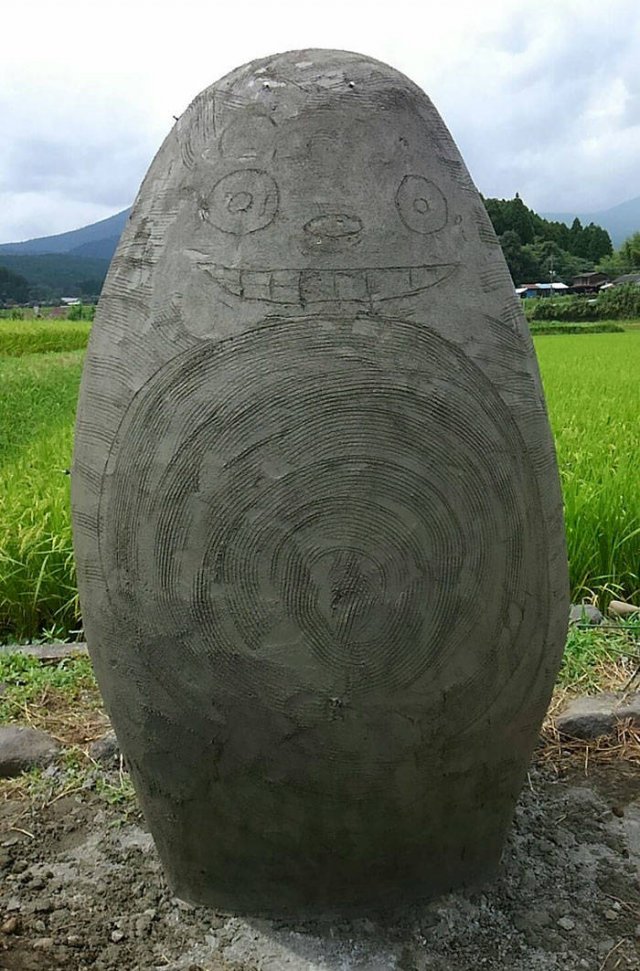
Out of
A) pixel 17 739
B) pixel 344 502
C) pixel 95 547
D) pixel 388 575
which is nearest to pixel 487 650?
pixel 388 575

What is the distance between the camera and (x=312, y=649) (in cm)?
171

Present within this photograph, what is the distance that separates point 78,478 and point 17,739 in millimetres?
1208

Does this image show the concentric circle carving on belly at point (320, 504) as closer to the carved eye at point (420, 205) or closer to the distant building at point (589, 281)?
the carved eye at point (420, 205)

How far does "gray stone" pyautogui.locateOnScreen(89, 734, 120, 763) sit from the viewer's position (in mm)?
2674

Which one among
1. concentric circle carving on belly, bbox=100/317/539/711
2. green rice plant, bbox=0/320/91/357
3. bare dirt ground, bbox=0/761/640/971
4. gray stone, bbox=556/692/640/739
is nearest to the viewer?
concentric circle carving on belly, bbox=100/317/539/711

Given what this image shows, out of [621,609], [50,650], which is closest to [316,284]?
[50,650]

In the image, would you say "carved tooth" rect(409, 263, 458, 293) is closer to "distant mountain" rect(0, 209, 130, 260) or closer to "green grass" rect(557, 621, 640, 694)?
"green grass" rect(557, 621, 640, 694)

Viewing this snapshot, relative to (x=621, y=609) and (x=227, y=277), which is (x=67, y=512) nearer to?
(x=621, y=609)

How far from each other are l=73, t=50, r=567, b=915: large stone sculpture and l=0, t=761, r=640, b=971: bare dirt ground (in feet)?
0.45

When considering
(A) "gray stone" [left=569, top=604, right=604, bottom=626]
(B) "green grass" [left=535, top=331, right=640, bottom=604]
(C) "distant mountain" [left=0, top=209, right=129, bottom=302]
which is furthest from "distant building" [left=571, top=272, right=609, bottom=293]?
(A) "gray stone" [left=569, top=604, right=604, bottom=626]

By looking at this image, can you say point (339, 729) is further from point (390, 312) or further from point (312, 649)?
point (390, 312)

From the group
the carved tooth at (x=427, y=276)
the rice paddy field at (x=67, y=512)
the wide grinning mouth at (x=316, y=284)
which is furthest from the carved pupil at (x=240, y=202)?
the rice paddy field at (x=67, y=512)

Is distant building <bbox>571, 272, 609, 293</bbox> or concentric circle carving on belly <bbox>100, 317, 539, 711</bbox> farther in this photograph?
distant building <bbox>571, 272, 609, 293</bbox>

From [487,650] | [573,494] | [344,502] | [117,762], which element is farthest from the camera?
[573,494]
